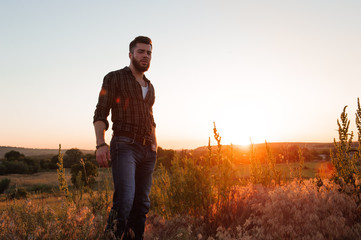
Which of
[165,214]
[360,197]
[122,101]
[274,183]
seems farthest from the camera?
[274,183]

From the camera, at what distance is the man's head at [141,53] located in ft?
10.7

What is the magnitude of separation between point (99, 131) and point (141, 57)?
3.59 ft

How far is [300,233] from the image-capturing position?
3094 mm

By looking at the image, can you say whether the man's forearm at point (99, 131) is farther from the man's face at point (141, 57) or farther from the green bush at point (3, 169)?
the green bush at point (3, 169)

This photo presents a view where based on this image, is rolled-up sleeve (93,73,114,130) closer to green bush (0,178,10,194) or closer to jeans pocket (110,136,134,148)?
jeans pocket (110,136,134,148)

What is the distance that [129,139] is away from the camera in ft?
9.31

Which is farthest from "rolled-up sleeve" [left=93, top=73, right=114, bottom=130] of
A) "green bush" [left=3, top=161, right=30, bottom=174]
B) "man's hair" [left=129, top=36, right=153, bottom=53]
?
"green bush" [left=3, top=161, right=30, bottom=174]

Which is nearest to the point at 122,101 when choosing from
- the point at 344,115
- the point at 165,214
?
the point at 165,214

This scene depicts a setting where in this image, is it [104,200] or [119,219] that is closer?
[119,219]

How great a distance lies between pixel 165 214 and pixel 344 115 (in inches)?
134

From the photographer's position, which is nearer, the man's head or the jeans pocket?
the jeans pocket

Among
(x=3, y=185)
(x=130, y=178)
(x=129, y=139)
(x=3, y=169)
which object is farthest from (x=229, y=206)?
(x=3, y=169)

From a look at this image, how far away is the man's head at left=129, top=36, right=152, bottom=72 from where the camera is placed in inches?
129

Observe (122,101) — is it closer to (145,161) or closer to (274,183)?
(145,161)
